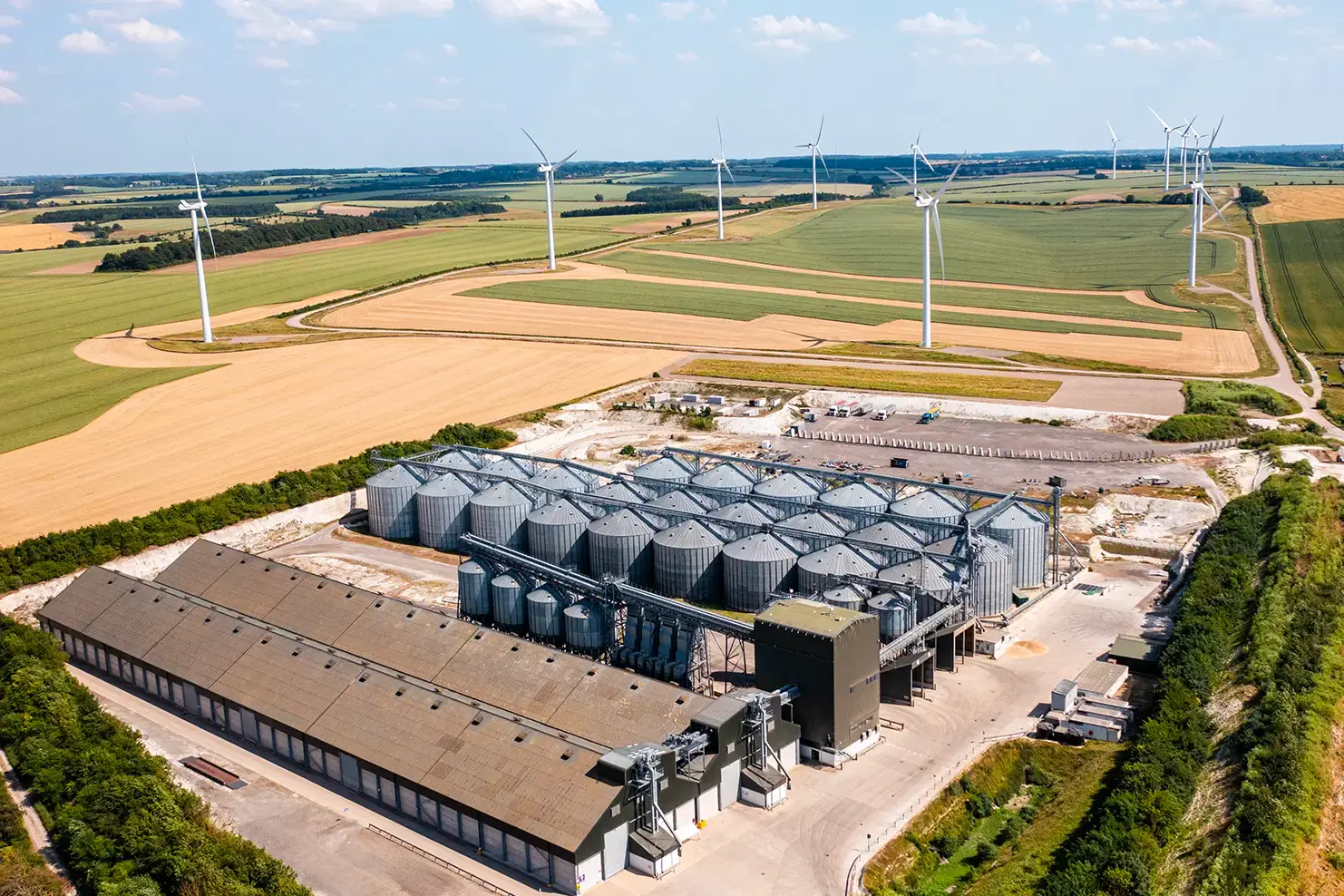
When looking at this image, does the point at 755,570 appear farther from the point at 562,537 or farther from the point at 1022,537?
the point at 1022,537

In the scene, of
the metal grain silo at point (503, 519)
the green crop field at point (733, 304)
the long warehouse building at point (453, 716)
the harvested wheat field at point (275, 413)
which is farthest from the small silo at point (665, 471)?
the green crop field at point (733, 304)

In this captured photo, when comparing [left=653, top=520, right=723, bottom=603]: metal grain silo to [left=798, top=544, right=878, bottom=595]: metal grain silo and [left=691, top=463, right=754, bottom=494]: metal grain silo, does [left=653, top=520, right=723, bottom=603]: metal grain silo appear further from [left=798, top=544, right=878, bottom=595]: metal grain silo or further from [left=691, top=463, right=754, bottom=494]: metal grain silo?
[left=691, top=463, right=754, bottom=494]: metal grain silo

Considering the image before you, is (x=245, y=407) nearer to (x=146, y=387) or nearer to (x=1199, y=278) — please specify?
(x=146, y=387)

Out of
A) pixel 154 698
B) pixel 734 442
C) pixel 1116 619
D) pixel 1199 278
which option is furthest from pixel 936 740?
pixel 1199 278

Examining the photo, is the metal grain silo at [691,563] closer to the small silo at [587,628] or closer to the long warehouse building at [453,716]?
the small silo at [587,628]

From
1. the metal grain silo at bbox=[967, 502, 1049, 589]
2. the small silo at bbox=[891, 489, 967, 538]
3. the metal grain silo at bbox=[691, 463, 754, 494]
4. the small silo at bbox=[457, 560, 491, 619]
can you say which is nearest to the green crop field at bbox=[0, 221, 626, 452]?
the small silo at bbox=[457, 560, 491, 619]

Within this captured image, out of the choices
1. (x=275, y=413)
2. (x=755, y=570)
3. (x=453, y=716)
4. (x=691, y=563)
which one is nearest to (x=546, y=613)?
(x=691, y=563)
